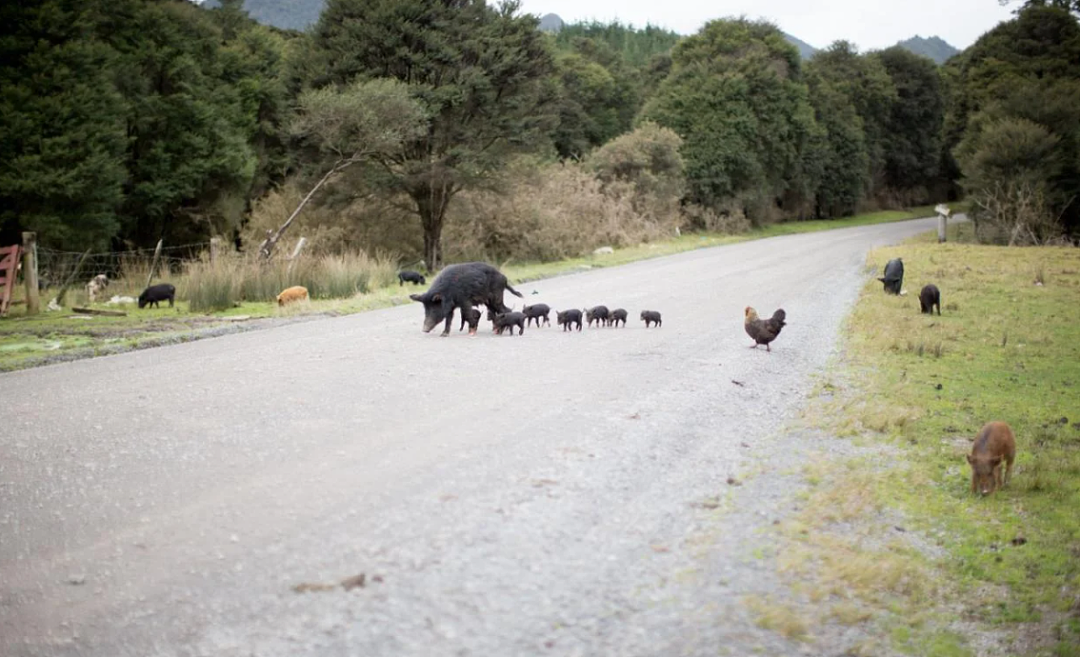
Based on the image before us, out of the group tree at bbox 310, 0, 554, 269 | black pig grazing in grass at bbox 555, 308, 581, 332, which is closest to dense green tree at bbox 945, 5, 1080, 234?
tree at bbox 310, 0, 554, 269

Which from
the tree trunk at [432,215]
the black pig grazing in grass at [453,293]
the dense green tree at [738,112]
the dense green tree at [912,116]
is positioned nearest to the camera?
the black pig grazing in grass at [453,293]

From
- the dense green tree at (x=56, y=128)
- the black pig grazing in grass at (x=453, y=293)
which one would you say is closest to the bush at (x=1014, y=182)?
the black pig grazing in grass at (x=453, y=293)

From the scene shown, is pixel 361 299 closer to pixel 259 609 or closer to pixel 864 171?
pixel 259 609

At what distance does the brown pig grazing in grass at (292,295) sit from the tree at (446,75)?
8419mm

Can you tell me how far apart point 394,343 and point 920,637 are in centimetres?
910

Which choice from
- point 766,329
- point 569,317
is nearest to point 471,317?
point 569,317

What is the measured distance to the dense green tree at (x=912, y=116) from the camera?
79.8m

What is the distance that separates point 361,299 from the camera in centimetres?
1809

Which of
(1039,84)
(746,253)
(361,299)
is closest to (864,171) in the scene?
(1039,84)

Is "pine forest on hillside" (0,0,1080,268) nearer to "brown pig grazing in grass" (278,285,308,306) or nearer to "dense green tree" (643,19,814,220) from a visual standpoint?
"dense green tree" (643,19,814,220)

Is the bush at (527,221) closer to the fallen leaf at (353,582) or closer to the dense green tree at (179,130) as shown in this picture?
the dense green tree at (179,130)

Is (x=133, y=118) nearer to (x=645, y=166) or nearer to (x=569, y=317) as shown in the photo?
(x=645, y=166)

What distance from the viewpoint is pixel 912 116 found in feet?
→ 263

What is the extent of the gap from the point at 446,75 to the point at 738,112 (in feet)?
105
